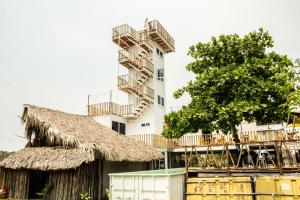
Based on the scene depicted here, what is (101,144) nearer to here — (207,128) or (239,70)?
(207,128)

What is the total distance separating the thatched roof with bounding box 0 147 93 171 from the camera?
15164 mm

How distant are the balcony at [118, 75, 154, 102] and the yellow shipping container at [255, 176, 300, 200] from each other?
59.8 ft

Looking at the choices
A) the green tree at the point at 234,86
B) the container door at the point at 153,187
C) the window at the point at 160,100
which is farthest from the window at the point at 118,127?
the container door at the point at 153,187

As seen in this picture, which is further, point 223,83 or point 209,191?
point 223,83

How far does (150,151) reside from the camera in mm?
22047

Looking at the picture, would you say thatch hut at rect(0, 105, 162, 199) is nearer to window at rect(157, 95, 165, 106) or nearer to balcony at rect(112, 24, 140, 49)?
window at rect(157, 95, 165, 106)

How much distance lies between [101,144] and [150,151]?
6303mm

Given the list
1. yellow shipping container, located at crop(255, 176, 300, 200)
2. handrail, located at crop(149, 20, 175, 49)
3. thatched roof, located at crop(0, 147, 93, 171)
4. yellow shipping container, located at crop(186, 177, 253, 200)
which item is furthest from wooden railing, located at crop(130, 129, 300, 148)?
handrail, located at crop(149, 20, 175, 49)

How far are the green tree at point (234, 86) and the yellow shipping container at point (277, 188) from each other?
407 centimetres

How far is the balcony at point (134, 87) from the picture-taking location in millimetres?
27698

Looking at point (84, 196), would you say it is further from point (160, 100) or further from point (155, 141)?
point (160, 100)

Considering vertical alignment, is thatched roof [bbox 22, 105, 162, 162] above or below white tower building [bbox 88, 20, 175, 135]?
below

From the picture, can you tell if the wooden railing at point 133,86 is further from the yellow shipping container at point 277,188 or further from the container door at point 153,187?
the yellow shipping container at point 277,188

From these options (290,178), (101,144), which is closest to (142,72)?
(101,144)
